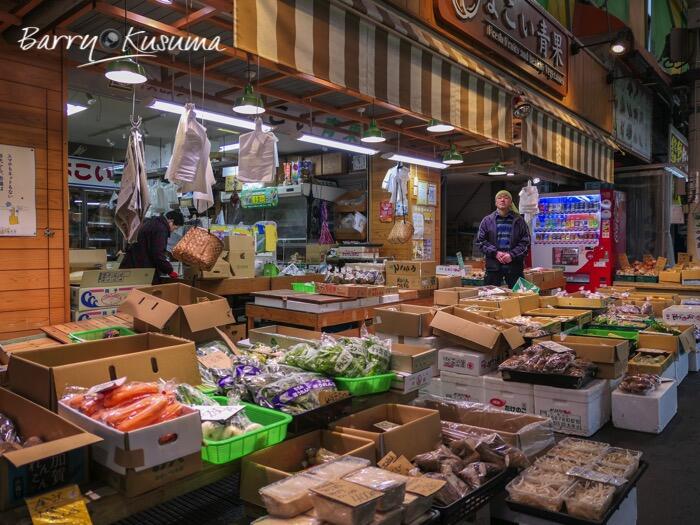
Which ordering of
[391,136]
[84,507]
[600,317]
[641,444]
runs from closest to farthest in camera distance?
[84,507] < [641,444] < [600,317] < [391,136]

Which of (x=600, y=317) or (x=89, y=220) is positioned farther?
(x=89, y=220)

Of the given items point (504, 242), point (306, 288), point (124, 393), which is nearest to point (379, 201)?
point (504, 242)

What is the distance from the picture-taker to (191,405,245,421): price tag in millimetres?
2006

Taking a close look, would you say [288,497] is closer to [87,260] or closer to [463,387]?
[463,387]

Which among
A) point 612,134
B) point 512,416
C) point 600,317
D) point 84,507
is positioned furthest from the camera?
point 612,134

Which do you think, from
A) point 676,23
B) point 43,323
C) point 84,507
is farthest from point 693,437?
point 676,23

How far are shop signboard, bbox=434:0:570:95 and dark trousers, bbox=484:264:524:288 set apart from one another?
2.42 m

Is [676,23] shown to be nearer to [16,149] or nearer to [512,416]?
[512,416]

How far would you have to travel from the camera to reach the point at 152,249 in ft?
21.1

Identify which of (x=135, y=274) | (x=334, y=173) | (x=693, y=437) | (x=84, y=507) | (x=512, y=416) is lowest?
(x=693, y=437)

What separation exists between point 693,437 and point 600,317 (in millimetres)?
2287

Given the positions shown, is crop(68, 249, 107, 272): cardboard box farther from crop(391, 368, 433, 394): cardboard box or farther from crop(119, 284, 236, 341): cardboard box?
crop(391, 368, 433, 394): cardboard box

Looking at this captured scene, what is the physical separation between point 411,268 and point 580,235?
6.21 m

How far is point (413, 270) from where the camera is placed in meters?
6.39
